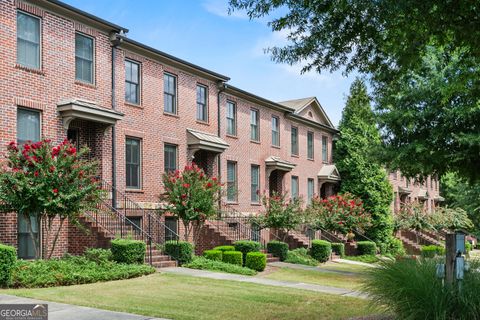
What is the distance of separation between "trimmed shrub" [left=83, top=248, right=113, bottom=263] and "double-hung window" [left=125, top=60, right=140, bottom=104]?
22.4 ft

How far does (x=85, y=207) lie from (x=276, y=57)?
8203 millimetres

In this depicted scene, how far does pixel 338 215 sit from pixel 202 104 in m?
9.35

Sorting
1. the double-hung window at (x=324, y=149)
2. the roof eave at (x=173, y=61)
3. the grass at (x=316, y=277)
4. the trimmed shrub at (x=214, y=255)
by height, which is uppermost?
the roof eave at (x=173, y=61)

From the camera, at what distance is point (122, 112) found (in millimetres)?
20656

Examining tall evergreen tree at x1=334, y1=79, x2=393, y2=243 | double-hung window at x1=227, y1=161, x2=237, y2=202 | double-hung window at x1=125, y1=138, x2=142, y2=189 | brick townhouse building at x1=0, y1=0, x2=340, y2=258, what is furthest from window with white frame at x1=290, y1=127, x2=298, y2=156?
double-hung window at x1=125, y1=138, x2=142, y2=189

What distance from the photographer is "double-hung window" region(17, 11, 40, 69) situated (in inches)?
671

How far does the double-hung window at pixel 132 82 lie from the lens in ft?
69.5

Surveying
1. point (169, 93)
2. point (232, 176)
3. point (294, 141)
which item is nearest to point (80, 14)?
point (169, 93)

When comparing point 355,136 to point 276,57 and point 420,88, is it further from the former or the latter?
point 276,57

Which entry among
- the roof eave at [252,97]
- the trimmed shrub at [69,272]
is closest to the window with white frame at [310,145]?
the roof eave at [252,97]

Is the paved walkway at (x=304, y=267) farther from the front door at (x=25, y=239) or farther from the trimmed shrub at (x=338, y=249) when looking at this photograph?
the front door at (x=25, y=239)

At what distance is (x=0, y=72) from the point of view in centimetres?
1633

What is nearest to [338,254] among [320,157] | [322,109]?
[320,157]

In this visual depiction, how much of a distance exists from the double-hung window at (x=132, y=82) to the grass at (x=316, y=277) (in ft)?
26.9
